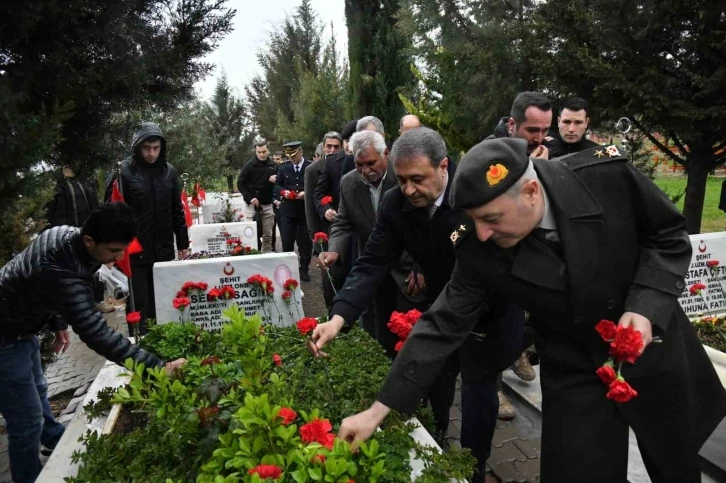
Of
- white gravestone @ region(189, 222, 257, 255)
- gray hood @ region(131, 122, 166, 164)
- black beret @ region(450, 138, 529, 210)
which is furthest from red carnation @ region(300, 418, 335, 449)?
white gravestone @ region(189, 222, 257, 255)

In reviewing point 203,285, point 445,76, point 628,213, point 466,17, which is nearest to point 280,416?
point 628,213

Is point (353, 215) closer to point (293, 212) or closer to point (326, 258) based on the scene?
point (326, 258)

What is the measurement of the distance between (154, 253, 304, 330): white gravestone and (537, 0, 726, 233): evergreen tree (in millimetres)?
4447

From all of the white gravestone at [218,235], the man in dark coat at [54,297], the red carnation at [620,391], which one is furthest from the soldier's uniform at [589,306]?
the white gravestone at [218,235]

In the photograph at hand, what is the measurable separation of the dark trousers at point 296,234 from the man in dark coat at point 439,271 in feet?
17.7

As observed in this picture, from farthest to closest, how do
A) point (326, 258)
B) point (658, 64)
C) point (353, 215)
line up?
Answer: point (658, 64)
point (353, 215)
point (326, 258)

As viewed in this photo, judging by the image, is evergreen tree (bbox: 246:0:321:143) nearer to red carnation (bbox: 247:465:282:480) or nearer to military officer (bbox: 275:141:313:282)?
military officer (bbox: 275:141:313:282)

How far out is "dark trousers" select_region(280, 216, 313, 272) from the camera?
8.35m

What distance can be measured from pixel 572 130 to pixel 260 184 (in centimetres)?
642

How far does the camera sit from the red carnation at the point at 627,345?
1.64 m

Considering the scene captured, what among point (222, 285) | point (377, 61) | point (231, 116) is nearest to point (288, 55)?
point (231, 116)

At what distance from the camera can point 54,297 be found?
270 cm

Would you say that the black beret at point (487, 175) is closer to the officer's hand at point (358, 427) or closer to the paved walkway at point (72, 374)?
the officer's hand at point (358, 427)

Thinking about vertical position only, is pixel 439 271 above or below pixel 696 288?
above
